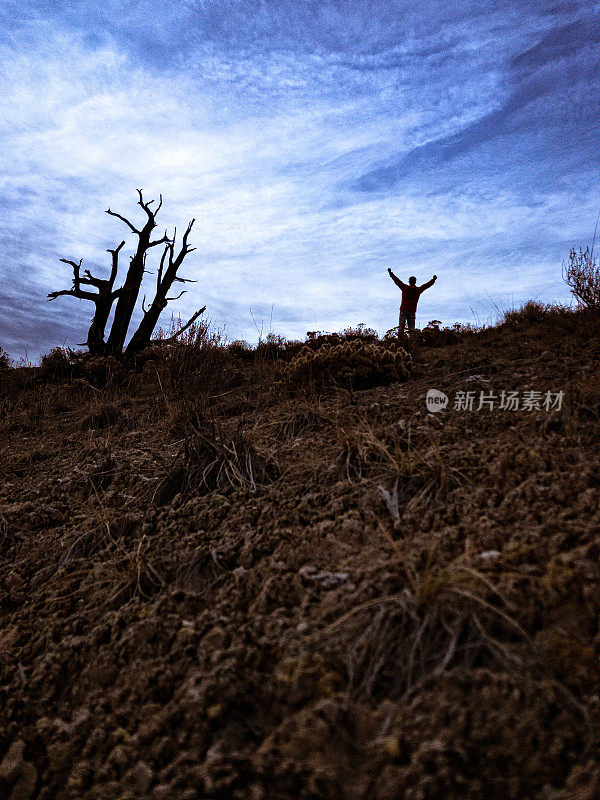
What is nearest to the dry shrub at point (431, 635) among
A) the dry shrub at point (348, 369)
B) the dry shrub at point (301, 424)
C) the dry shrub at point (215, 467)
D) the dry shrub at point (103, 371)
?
the dry shrub at point (215, 467)

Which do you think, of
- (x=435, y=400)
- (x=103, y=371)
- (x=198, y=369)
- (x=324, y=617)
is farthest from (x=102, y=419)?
(x=324, y=617)

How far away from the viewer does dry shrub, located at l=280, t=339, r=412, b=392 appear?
4.79m

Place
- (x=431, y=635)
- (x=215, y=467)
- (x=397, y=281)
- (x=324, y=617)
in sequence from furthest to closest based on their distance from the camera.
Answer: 1. (x=397, y=281)
2. (x=215, y=467)
3. (x=324, y=617)
4. (x=431, y=635)

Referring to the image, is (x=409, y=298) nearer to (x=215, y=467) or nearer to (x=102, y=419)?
(x=102, y=419)

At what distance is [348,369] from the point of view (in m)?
4.78

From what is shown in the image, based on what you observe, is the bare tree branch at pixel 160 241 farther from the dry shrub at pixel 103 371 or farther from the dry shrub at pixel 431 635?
the dry shrub at pixel 431 635

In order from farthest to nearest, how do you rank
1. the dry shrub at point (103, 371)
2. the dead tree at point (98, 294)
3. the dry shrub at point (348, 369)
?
1. the dead tree at point (98, 294)
2. the dry shrub at point (103, 371)
3. the dry shrub at point (348, 369)

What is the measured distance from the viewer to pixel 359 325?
10.0 m

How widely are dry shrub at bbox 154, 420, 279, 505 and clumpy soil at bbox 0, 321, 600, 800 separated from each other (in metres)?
0.02

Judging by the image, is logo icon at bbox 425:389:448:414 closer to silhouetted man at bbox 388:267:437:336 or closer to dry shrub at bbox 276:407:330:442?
dry shrub at bbox 276:407:330:442

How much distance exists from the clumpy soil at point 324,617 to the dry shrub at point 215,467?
0.02 metres

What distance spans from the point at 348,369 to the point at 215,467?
1.88m

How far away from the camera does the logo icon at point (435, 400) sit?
3.60 metres

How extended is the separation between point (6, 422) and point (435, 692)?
272 inches
